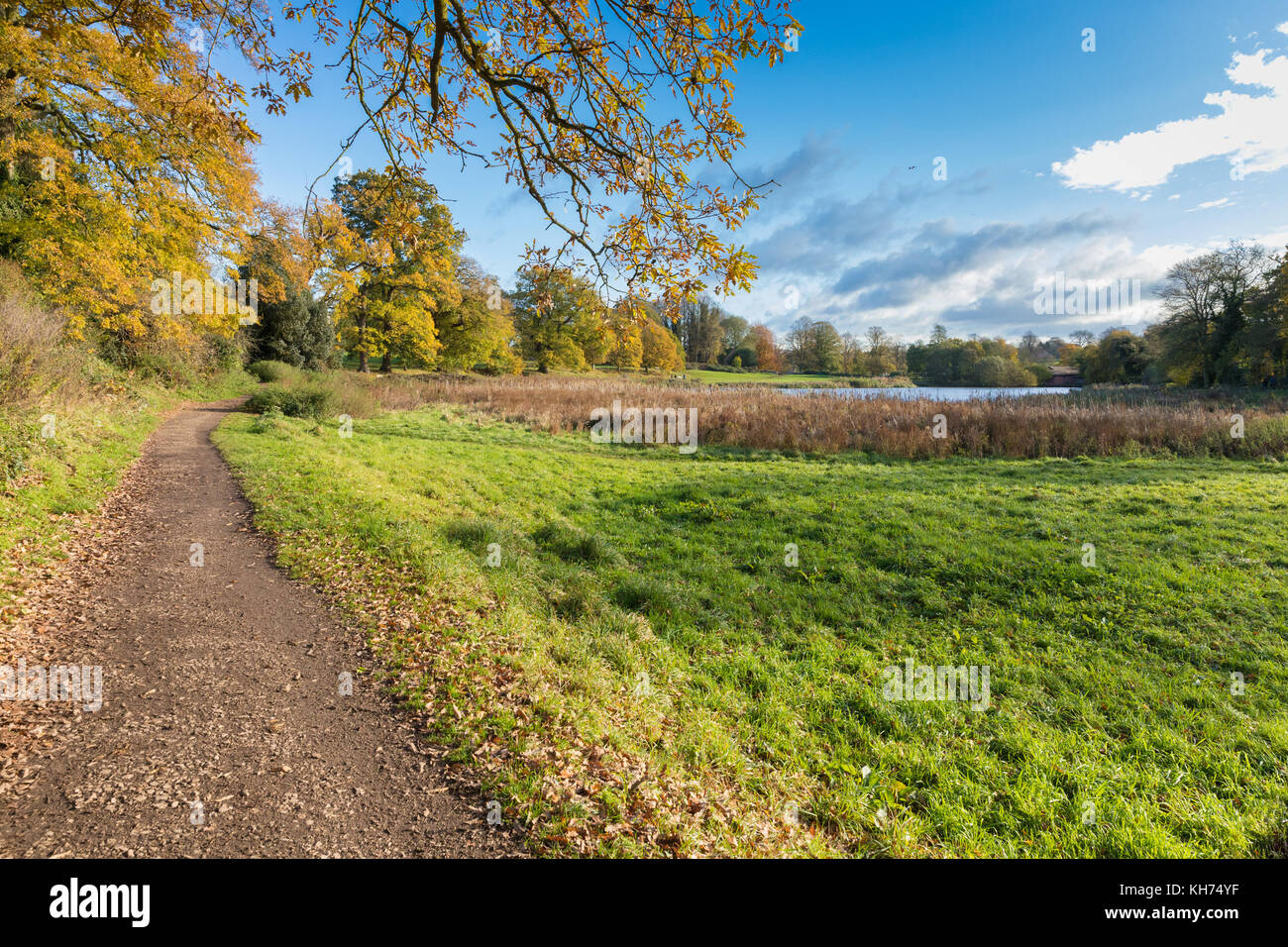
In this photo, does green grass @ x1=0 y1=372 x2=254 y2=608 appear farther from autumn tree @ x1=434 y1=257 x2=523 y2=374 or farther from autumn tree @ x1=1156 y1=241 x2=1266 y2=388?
autumn tree @ x1=1156 y1=241 x2=1266 y2=388

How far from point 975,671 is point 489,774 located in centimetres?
517

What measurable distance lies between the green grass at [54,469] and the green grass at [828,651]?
2239 millimetres

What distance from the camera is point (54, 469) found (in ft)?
27.0

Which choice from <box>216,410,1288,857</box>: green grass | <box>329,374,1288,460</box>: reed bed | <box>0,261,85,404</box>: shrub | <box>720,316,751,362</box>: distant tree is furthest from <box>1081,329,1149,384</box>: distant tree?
<box>0,261,85,404</box>: shrub

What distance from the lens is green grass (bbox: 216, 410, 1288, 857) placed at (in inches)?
141

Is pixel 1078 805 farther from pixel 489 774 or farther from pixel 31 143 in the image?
pixel 31 143

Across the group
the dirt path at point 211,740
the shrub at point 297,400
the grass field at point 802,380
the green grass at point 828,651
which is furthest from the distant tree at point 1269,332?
the shrub at point 297,400

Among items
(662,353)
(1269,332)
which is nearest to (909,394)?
(1269,332)

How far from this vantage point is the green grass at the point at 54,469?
19.5 ft

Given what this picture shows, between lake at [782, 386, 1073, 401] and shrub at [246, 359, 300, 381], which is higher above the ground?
shrub at [246, 359, 300, 381]

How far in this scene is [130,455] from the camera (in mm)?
10672

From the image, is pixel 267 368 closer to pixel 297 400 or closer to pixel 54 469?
pixel 297 400

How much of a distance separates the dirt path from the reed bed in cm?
1617
